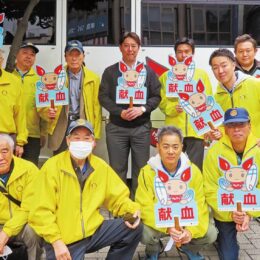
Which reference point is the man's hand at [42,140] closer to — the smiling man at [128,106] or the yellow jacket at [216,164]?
the smiling man at [128,106]

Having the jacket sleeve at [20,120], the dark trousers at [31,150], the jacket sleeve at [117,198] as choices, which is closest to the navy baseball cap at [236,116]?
the jacket sleeve at [117,198]

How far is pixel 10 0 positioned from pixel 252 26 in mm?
2643

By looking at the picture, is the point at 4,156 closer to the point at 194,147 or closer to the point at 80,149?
the point at 80,149

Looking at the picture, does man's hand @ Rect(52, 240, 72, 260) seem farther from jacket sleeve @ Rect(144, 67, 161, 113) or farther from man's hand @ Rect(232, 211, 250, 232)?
jacket sleeve @ Rect(144, 67, 161, 113)

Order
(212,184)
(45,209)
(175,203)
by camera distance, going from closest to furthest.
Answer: (45,209), (175,203), (212,184)

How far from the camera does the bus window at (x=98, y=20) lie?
4.84 m

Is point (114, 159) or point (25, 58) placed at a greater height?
point (25, 58)

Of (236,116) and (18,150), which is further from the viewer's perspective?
(18,150)

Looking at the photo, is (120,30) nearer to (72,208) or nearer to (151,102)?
(151,102)

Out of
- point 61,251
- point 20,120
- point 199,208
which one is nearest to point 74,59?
point 20,120

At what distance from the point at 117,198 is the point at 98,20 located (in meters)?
2.25

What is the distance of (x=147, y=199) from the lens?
352 centimetres

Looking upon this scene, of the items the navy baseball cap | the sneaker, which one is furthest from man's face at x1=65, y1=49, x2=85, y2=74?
the sneaker

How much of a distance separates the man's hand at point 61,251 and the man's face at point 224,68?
79.3 inches
